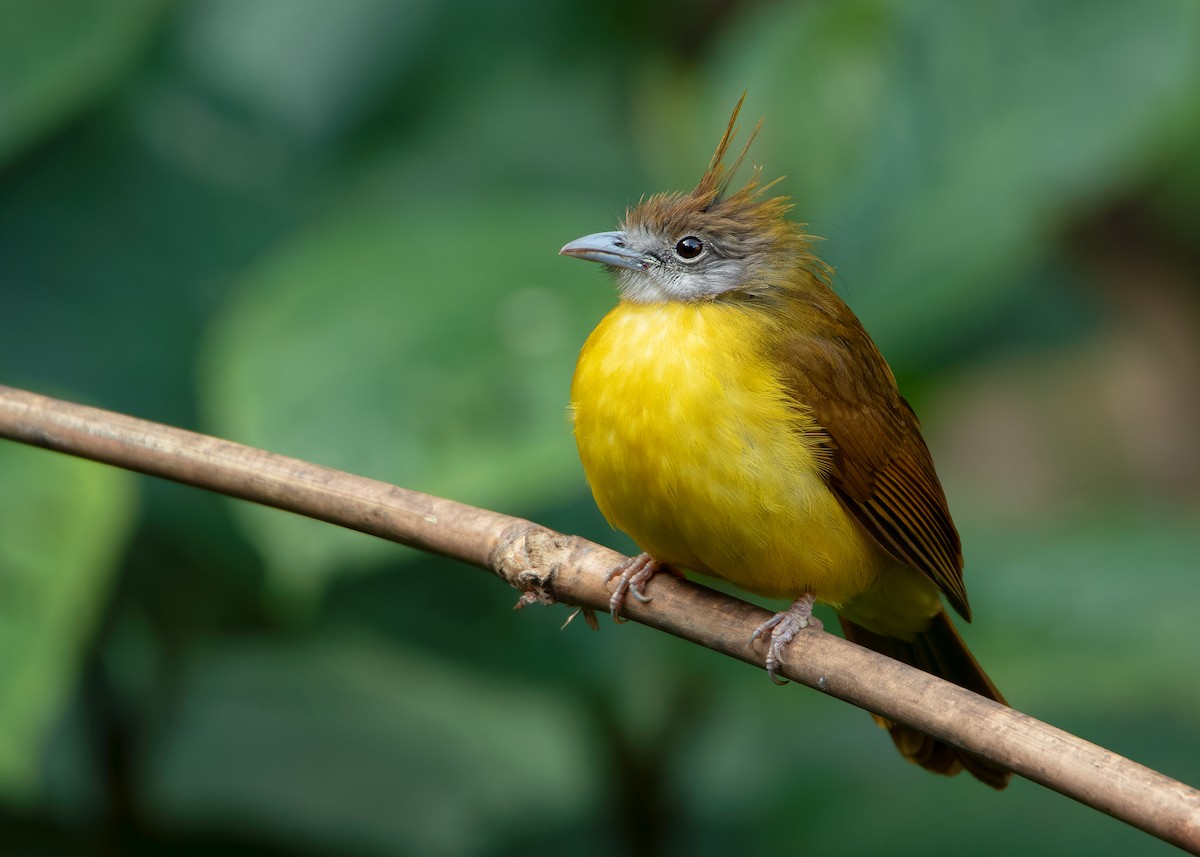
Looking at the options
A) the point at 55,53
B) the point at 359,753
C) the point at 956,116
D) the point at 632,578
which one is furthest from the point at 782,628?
the point at 55,53

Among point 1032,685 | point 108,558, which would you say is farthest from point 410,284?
point 1032,685

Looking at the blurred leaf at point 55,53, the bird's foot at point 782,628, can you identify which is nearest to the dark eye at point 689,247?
the bird's foot at point 782,628

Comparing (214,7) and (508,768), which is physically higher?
(214,7)

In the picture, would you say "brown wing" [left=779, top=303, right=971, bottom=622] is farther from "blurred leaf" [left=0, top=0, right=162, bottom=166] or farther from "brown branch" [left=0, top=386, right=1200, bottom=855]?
"blurred leaf" [left=0, top=0, right=162, bottom=166]

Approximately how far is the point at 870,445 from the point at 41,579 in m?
1.60

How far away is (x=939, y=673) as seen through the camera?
3287 millimetres

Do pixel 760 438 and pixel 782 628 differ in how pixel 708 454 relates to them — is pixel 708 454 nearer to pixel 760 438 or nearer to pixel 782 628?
pixel 760 438

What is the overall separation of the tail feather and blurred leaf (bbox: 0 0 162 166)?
7.19 feet

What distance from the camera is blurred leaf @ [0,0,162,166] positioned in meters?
3.80

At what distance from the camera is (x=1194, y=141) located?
16.7 feet

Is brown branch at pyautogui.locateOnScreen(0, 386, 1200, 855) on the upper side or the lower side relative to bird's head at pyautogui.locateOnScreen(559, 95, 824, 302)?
lower

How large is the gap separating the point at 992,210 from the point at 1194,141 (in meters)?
1.68

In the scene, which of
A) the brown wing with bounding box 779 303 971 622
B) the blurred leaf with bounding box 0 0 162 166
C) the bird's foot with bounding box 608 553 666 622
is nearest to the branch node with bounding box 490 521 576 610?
the bird's foot with bounding box 608 553 666 622

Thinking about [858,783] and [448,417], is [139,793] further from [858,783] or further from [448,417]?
[858,783]
